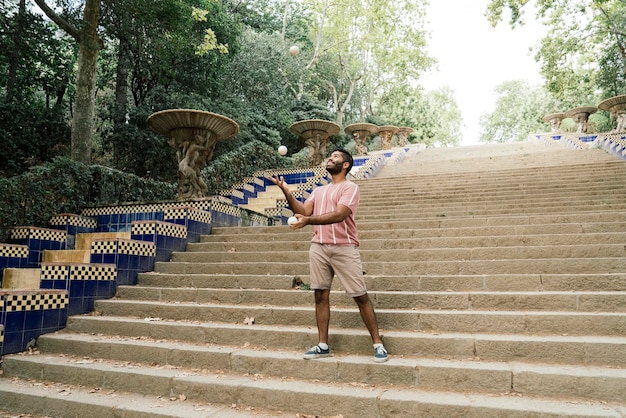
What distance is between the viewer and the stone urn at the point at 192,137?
780cm

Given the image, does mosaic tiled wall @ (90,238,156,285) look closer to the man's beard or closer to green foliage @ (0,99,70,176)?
the man's beard

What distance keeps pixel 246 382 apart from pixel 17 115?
36.6 feet

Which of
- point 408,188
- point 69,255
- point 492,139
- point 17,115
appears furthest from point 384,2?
point 492,139

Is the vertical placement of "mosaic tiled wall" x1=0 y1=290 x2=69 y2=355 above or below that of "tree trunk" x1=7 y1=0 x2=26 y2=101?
below

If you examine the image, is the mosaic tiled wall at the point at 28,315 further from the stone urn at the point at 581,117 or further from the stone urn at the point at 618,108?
the stone urn at the point at 581,117

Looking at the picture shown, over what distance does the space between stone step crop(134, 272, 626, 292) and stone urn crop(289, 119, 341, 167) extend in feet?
27.3

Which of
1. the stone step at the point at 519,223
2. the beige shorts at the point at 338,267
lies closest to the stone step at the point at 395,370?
the beige shorts at the point at 338,267

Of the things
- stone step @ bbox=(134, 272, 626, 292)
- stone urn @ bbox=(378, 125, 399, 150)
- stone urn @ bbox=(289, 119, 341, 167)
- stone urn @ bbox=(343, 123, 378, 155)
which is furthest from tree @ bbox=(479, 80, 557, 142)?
stone step @ bbox=(134, 272, 626, 292)

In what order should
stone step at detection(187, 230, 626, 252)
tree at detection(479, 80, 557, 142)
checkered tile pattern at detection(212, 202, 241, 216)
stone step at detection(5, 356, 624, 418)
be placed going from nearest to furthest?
stone step at detection(5, 356, 624, 418)
stone step at detection(187, 230, 626, 252)
checkered tile pattern at detection(212, 202, 241, 216)
tree at detection(479, 80, 557, 142)

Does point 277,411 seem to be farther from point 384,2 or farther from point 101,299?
point 384,2

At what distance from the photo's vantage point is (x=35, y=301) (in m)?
4.38

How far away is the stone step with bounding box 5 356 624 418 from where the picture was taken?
8.89 ft

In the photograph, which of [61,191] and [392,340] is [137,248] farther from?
[392,340]

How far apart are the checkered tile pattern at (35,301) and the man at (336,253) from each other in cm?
294
